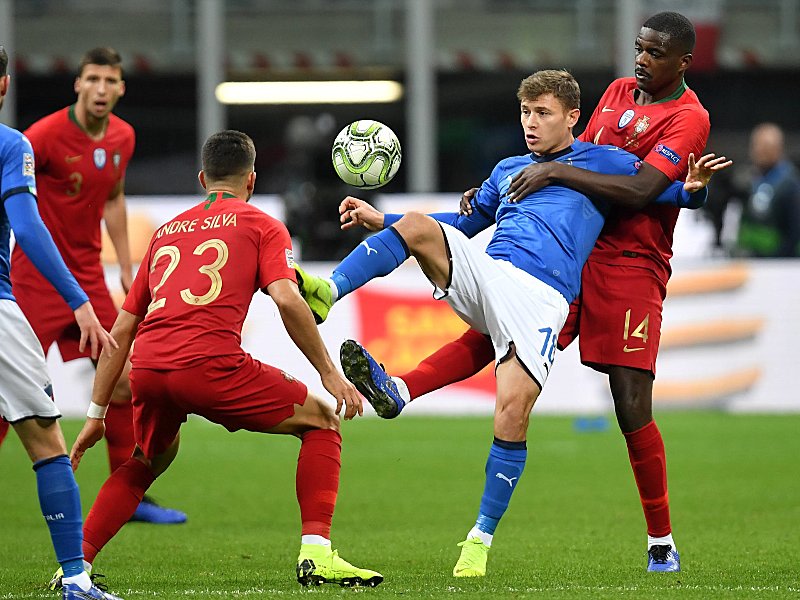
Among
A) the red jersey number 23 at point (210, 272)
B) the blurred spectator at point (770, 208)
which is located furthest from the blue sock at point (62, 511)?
the blurred spectator at point (770, 208)

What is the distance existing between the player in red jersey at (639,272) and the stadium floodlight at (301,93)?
12841 mm

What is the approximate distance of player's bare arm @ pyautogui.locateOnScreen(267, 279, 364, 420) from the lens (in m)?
5.30

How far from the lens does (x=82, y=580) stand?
502cm

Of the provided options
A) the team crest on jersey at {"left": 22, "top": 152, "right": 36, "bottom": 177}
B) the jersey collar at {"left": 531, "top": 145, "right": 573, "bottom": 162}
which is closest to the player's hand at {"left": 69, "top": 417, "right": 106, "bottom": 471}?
the team crest on jersey at {"left": 22, "top": 152, "right": 36, "bottom": 177}

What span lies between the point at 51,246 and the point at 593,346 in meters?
2.52

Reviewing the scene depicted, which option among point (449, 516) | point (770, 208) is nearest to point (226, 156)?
point (449, 516)

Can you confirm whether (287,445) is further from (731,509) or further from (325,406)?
(325,406)

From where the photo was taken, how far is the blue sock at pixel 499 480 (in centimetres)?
580

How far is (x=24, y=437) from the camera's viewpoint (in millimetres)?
5109

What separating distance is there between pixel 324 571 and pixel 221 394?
0.81 metres

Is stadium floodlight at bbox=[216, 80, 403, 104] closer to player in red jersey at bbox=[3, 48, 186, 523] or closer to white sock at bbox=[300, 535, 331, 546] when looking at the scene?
player in red jersey at bbox=[3, 48, 186, 523]

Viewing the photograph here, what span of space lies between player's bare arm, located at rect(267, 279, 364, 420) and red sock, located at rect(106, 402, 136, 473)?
8.93 feet

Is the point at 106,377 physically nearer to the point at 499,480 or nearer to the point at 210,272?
the point at 210,272

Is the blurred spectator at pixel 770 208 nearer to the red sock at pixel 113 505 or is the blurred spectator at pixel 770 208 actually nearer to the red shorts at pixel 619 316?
the red shorts at pixel 619 316
